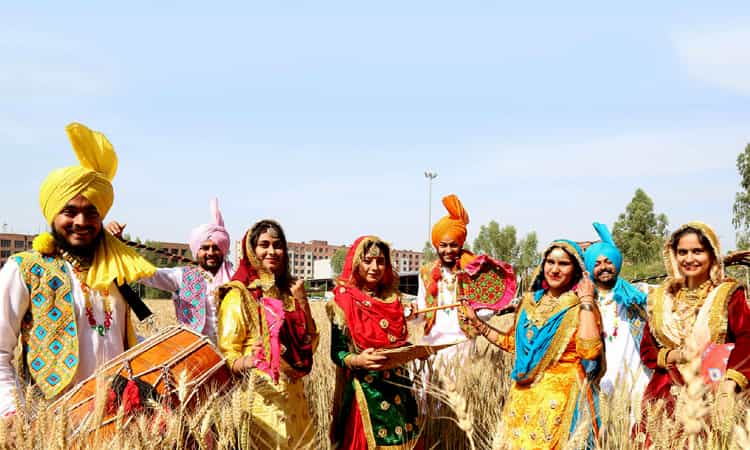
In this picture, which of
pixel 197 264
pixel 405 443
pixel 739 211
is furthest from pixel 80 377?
pixel 739 211

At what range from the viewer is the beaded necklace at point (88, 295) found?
277 cm

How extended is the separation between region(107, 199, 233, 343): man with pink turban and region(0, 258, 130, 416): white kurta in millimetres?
2067

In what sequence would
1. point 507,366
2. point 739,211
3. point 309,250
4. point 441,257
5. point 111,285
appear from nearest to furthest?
point 111,285 < point 507,366 < point 441,257 < point 739,211 < point 309,250

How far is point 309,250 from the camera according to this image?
148875 mm

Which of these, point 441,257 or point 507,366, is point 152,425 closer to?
point 507,366

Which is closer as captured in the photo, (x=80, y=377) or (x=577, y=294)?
(x=80, y=377)

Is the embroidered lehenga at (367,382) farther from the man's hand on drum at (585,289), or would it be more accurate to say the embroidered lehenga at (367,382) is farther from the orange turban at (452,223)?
the orange turban at (452,223)

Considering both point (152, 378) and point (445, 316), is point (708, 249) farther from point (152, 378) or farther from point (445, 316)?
point (152, 378)

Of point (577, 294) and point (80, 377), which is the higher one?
point (577, 294)

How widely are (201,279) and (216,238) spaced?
421mm

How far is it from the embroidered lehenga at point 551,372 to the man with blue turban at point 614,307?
173 centimetres

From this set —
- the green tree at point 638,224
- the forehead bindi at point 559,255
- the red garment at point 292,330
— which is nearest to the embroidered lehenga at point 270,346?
the red garment at point 292,330

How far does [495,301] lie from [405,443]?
5.61 feet

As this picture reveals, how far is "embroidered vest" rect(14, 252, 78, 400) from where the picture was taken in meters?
2.58
